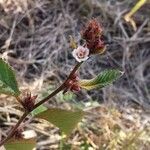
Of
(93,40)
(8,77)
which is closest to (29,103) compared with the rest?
(8,77)

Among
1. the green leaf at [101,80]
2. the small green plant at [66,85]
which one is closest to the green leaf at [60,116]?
the small green plant at [66,85]

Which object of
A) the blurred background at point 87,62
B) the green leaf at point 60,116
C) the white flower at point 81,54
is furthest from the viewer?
the blurred background at point 87,62

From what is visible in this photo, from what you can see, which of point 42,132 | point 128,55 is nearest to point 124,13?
point 128,55

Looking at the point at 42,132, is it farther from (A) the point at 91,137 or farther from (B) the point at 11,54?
(B) the point at 11,54

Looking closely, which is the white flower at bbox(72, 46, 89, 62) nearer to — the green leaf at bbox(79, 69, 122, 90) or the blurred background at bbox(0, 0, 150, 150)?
the green leaf at bbox(79, 69, 122, 90)

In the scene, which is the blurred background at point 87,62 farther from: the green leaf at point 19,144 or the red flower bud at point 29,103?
the red flower bud at point 29,103
